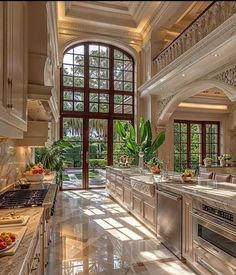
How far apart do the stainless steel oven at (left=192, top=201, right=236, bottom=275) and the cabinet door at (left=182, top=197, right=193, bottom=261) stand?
0.28 feet

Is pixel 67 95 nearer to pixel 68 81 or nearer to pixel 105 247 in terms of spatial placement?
pixel 68 81

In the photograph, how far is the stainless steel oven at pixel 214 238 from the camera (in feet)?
7.00

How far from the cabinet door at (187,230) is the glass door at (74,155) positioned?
228 inches

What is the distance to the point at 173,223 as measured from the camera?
10.1ft

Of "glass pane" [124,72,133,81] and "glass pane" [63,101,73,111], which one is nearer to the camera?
"glass pane" [63,101,73,111]

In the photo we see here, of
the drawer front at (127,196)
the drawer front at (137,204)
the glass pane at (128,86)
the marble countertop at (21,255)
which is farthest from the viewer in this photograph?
the glass pane at (128,86)

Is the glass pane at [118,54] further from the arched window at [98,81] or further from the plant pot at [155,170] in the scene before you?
the plant pot at [155,170]

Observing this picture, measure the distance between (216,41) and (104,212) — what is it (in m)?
4.23

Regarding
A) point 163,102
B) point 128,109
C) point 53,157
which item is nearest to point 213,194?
point 53,157

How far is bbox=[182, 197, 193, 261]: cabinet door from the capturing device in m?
2.72

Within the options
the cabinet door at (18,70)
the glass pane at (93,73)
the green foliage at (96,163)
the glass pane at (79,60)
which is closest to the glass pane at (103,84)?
the glass pane at (93,73)

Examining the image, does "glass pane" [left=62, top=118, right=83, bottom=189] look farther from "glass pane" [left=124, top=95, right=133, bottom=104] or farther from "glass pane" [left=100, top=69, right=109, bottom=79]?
"glass pane" [left=124, top=95, right=133, bottom=104]

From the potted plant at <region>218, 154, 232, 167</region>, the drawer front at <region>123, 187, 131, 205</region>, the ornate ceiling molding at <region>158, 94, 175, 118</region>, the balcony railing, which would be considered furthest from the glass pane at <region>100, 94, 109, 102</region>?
the potted plant at <region>218, 154, 232, 167</region>

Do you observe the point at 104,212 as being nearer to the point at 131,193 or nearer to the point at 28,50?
the point at 131,193
